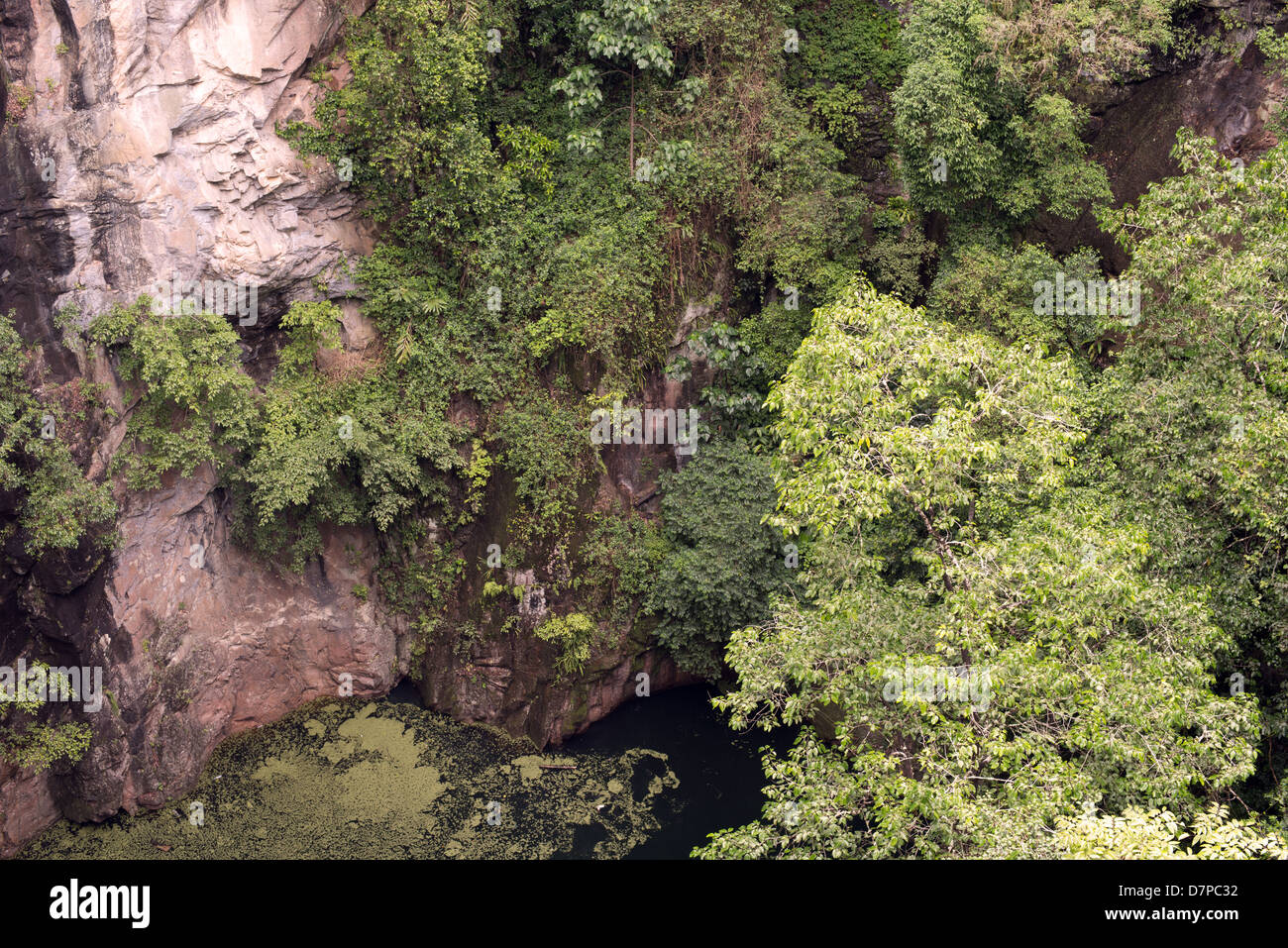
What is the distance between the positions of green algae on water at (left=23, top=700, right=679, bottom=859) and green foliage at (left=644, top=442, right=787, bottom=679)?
7.64ft

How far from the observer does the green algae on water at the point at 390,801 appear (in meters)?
15.7

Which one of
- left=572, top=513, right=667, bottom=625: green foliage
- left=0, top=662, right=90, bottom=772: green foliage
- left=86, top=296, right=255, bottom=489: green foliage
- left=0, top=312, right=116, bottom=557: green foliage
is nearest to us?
left=0, top=312, right=116, bottom=557: green foliage

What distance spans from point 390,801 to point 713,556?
6673mm

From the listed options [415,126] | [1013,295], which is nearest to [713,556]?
[1013,295]

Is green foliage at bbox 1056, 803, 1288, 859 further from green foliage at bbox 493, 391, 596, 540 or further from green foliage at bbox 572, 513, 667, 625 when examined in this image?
green foliage at bbox 493, 391, 596, 540

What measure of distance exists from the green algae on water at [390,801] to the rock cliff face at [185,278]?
1.67ft

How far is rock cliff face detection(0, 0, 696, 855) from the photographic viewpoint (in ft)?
48.2

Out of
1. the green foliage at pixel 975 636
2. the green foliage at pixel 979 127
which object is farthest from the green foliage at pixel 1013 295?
the green foliage at pixel 975 636

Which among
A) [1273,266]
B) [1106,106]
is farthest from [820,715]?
[1106,106]

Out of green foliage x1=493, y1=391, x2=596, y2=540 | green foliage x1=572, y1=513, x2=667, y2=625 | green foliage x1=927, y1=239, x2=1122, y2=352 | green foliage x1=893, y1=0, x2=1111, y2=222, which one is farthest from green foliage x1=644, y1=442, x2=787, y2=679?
green foliage x1=893, y1=0, x2=1111, y2=222

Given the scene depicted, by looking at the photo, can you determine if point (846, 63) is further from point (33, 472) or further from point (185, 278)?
point (33, 472)

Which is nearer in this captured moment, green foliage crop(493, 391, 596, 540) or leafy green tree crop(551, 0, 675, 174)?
leafy green tree crop(551, 0, 675, 174)

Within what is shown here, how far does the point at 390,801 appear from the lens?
16.4m

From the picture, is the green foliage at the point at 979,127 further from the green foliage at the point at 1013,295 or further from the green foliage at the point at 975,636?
the green foliage at the point at 975,636
